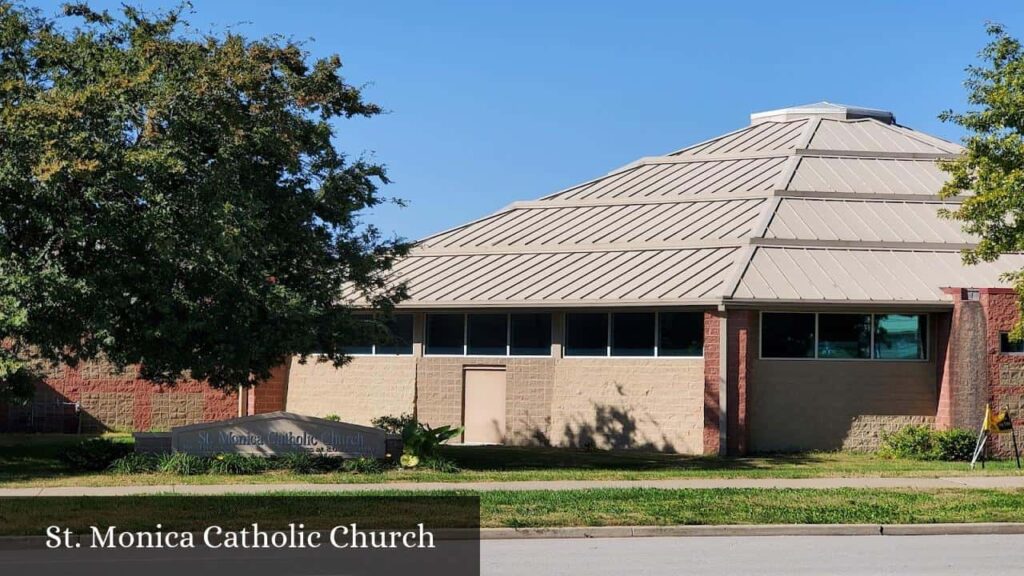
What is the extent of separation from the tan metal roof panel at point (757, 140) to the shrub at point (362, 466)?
18623mm

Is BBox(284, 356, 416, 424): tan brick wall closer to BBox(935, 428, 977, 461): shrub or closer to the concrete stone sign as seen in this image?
the concrete stone sign

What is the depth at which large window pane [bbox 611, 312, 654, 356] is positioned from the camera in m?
31.8

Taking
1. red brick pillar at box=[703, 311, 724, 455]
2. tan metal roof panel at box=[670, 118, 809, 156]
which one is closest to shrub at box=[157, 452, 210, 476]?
red brick pillar at box=[703, 311, 724, 455]

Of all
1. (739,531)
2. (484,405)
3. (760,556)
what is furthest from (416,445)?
(760,556)

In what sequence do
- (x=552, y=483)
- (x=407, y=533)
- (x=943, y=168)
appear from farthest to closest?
(x=943, y=168), (x=552, y=483), (x=407, y=533)

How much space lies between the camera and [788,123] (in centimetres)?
4241

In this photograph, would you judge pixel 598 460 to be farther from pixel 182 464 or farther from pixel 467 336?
pixel 182 464

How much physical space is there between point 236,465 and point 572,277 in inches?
475

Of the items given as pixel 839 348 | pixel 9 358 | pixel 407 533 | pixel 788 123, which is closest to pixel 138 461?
pixel 9 358

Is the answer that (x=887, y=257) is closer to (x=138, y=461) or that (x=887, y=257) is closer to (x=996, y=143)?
(x=996, y=143)

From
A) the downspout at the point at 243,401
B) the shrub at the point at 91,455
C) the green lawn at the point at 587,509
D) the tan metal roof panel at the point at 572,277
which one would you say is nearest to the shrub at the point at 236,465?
the shrub at the point at 91,455

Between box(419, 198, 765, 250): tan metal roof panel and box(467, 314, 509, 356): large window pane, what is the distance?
11.1 ft

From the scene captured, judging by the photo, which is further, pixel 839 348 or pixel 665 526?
pixel 839 348

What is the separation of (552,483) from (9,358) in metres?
9.81
